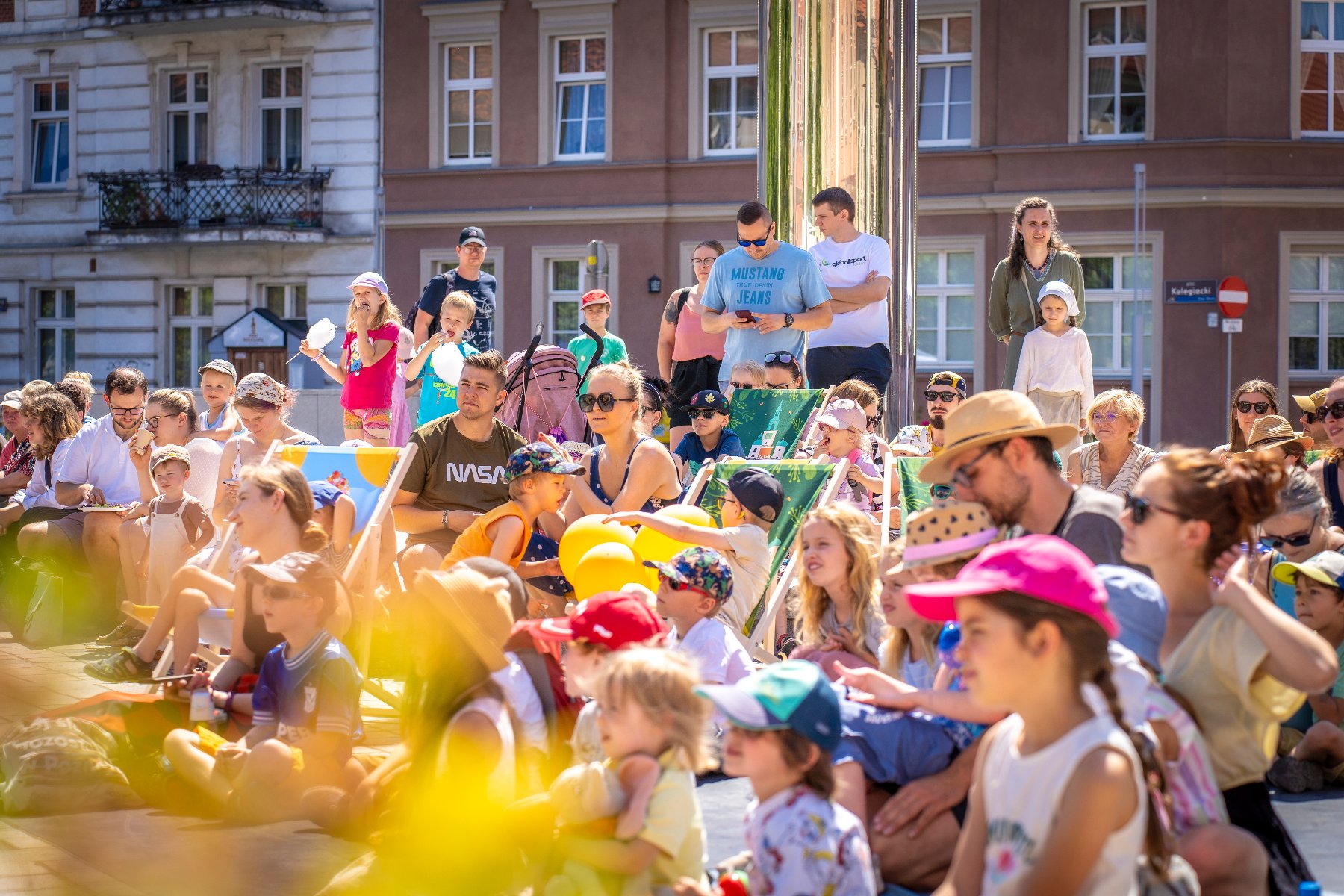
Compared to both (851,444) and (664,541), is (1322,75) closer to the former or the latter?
(851,444)

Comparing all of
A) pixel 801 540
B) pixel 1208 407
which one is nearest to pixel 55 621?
pixel 801 540

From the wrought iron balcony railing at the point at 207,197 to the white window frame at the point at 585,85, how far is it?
441 cm

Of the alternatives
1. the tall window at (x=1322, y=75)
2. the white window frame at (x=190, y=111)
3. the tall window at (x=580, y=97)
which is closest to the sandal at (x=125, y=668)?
the tall window at (x=580, y=97)

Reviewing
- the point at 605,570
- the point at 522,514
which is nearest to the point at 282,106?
the point at 522,514

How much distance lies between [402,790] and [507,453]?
3521 millimetres

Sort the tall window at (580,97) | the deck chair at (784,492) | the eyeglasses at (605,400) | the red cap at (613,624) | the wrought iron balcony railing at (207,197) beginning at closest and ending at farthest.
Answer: the red cap at (613,624)
the deck chair at (784,492)
the eyeglasses at (605,400)
the tall window at (580,97)
the wrought iron balcony railing at (207,197)

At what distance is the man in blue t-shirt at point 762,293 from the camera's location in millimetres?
8547

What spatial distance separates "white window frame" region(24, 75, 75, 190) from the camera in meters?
23.5

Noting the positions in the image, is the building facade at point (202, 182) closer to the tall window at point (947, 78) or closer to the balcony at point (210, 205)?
the balcony at point (210, 205)

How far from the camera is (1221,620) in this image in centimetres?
307

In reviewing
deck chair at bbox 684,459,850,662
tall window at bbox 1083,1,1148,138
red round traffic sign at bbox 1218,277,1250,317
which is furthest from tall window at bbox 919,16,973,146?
deck chair at bbox 684,459,850,662

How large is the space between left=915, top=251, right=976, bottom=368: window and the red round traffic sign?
3.76 metres

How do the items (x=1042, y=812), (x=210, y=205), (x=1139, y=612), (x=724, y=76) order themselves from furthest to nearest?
(x=210, y=205) < (x=724, y=76) < (x=1139, y=612) < (x=1042, y=812)

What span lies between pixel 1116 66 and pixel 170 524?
60.8 feet
